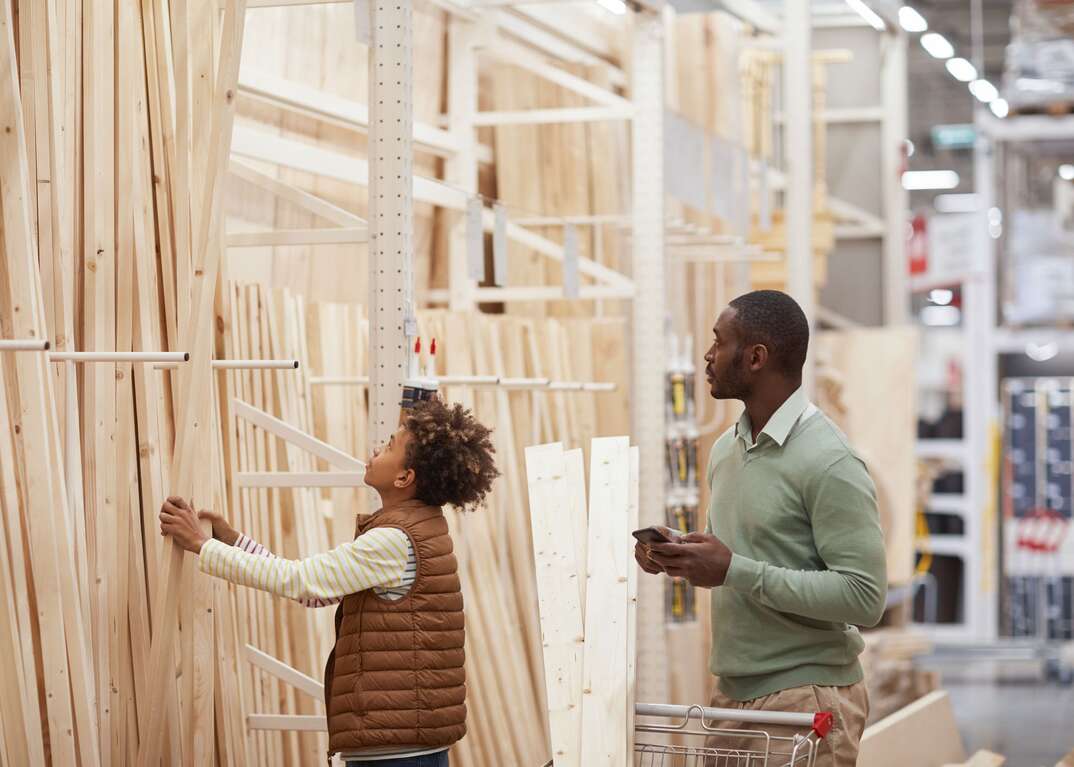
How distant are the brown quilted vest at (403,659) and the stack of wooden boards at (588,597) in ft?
0.81

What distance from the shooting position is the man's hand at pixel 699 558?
2.90 m

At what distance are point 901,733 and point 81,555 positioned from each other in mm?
3977

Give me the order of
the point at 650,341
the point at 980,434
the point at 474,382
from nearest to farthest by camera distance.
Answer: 1. the point at 474,382
2. the point at 650,341
3. the point at 980,434

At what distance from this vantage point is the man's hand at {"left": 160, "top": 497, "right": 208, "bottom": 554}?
10.3 feet

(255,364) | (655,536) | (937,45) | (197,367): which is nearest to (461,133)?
(255,364)

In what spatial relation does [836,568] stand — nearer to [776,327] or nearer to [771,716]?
[771,716]

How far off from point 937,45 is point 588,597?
13.6 metres

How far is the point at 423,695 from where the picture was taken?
3.07 m

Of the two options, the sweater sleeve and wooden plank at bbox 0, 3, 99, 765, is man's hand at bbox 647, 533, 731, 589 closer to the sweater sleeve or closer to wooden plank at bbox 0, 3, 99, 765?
the sweater sleeve

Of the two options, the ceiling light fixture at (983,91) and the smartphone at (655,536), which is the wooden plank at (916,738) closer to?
the smartphone at (655,536)

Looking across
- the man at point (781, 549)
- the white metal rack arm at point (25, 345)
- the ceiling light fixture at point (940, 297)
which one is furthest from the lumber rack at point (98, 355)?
the ceiling light fixture at point (940, 297)

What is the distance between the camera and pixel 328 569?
3.03 metres

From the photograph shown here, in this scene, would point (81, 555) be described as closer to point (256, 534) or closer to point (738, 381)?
point (256, 534)

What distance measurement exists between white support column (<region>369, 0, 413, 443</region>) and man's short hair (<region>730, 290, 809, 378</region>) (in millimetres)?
1009
